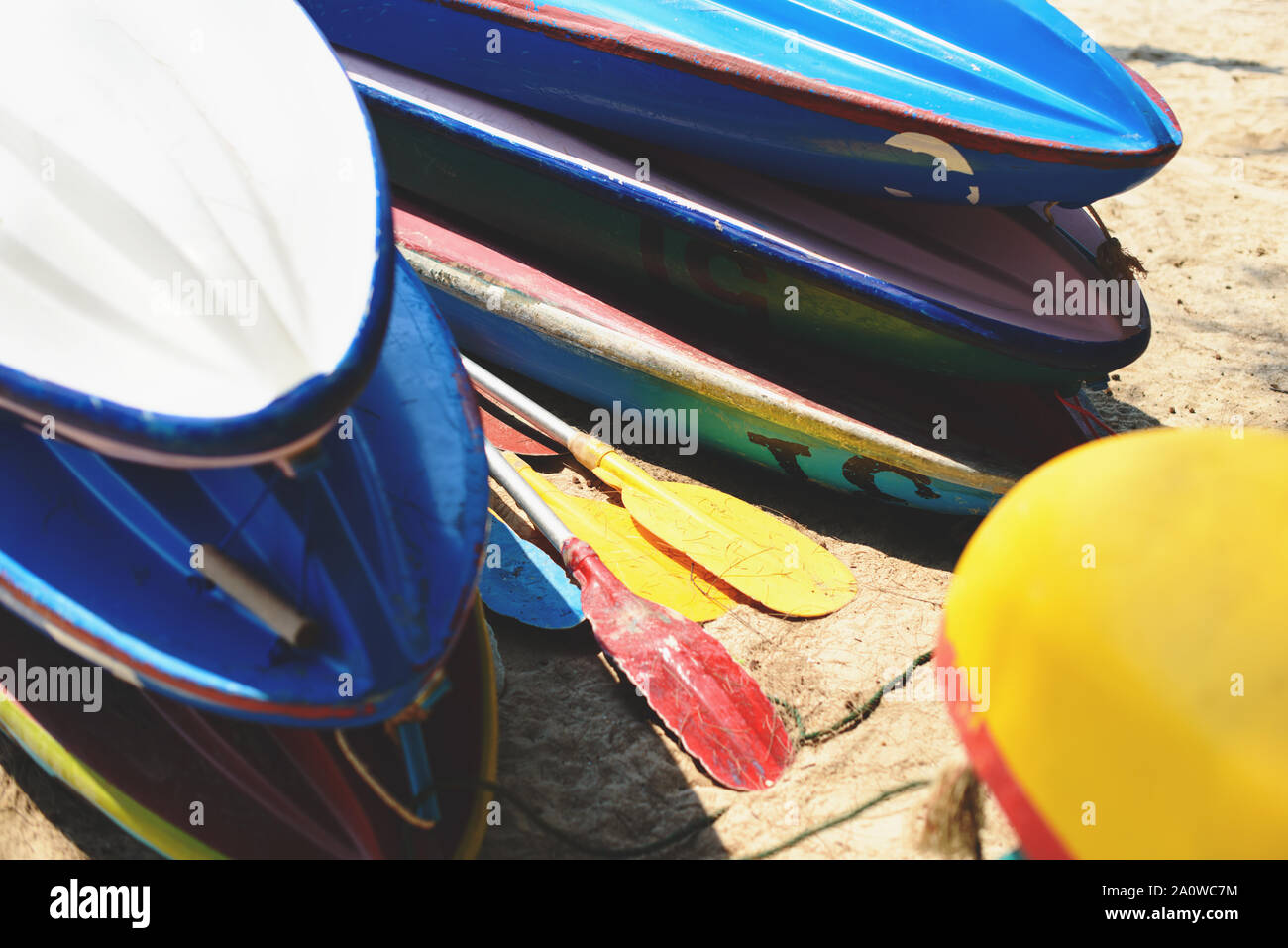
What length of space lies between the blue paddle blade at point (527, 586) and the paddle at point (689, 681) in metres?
0.08

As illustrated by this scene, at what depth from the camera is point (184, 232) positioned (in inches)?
79.4

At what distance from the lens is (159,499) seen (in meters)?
2.07

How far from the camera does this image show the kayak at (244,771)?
2.12 meters

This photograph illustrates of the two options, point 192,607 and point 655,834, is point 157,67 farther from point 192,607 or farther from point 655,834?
point 655,834

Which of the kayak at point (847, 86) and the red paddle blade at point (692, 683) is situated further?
the kayak at point (847, 86)

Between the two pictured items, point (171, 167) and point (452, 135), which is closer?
point (171, 167)

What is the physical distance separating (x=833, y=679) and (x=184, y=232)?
1878 mm

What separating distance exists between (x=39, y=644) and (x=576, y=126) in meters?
2.20

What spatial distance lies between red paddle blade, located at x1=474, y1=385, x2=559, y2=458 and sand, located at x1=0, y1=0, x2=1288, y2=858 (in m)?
0.15

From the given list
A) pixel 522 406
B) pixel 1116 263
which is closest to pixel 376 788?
pixel 522 406

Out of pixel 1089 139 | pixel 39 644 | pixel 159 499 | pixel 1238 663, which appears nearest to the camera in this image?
pixel 1238 663

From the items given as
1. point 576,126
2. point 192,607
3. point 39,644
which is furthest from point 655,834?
point 576,126

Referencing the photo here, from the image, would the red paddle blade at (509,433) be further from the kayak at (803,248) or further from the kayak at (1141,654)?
the kayak at (1141,654)

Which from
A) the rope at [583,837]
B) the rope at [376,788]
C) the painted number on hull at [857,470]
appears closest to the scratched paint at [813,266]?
the painted number on hull at [857,470]
